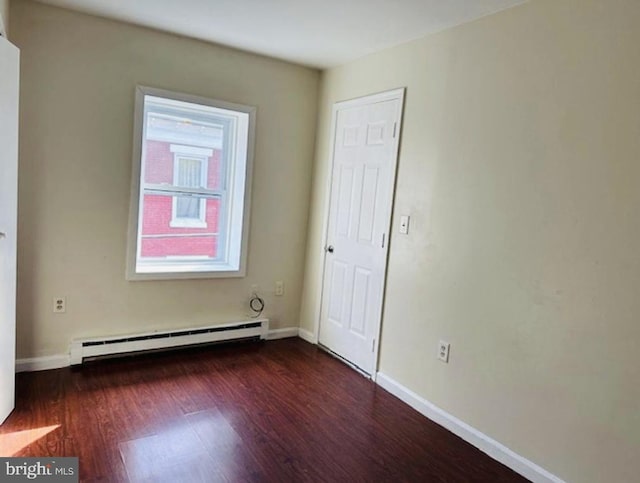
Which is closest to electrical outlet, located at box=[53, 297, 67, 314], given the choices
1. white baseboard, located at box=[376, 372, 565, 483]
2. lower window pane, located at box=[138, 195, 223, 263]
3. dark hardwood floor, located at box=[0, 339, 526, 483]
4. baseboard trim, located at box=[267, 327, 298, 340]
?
dark hardwood floor, located at box=[0, 339, 526, 483]

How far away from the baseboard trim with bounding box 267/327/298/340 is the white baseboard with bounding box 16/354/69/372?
1556mm

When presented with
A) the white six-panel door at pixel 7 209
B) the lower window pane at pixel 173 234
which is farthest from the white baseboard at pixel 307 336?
the white six-panel door at pixel 7 209

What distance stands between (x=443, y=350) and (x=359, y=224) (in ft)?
3.77

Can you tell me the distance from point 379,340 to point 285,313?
1104 mm

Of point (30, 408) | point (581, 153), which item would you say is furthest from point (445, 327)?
point (30, 408)

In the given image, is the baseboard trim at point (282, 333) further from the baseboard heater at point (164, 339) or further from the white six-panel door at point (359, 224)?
the white six-panel door at point (359, 224)

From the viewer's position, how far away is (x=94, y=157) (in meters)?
3.01

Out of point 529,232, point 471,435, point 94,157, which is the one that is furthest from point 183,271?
point 529,232

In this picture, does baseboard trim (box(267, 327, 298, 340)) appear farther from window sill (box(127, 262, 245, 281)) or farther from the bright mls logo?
the bright mls logo

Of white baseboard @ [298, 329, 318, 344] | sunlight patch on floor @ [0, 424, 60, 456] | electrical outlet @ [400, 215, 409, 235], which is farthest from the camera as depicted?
white baseboard @ [298, 329, 318, 344]

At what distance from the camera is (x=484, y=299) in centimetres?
245

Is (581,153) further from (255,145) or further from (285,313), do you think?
(285,313)

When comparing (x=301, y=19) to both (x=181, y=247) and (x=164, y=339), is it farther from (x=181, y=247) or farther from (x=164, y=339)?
(x=164, y=339)

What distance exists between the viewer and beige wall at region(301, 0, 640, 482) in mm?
1902
